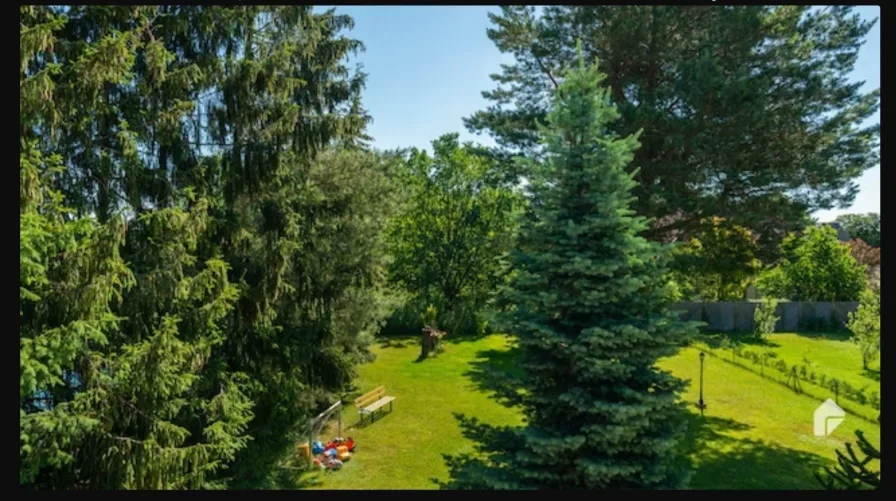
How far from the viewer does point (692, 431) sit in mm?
8727

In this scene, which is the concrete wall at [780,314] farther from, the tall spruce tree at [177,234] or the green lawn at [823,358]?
the tall spruce tree at [177,234]

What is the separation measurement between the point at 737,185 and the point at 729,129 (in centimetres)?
112

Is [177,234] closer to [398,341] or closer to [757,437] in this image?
[757,437]

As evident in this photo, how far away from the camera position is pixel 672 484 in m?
4.38

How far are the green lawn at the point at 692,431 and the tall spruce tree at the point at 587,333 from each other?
800mm

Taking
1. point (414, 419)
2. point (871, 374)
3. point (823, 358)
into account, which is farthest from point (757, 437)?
point (823, 358)

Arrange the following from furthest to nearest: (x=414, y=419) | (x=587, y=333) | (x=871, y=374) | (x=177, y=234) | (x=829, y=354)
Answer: (x=829, y=354), (x=871, y=374), (x=414, y=419), (x=177, y=234), (x=587, y=333)

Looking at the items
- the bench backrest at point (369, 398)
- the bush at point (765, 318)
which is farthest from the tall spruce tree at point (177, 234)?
the bush at point (765, 318)

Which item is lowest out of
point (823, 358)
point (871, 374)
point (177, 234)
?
point (871, 374)

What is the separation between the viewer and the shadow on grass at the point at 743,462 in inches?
272

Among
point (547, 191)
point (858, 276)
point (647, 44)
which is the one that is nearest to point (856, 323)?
point (647, 44)

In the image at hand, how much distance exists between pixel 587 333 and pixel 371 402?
282 inches

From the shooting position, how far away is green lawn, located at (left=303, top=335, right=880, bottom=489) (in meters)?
7.23
